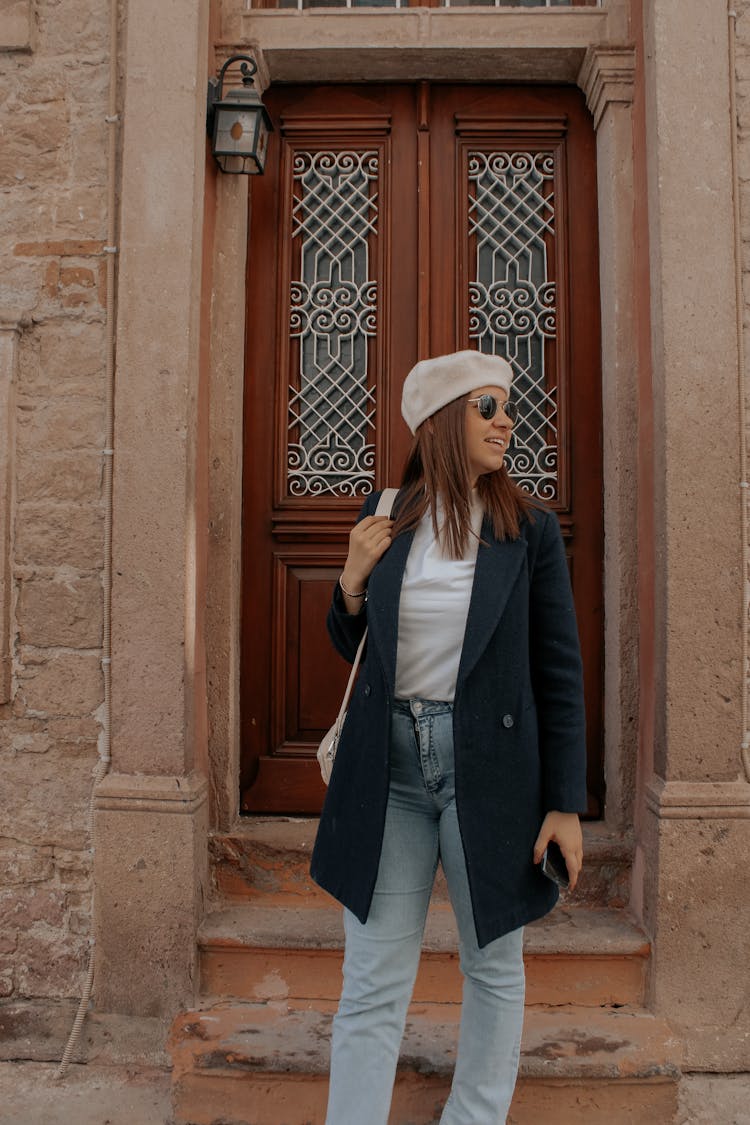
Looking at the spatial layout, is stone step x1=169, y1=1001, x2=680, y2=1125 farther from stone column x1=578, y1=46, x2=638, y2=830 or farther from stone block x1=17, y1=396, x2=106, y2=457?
stone block x1=17, y1=396, x2=106, y2=457

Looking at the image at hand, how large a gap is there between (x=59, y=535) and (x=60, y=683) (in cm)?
56

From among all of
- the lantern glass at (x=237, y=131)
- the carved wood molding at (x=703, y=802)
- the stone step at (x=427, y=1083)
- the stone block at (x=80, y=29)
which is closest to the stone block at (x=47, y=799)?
the stone step at (x=427, y=1083)

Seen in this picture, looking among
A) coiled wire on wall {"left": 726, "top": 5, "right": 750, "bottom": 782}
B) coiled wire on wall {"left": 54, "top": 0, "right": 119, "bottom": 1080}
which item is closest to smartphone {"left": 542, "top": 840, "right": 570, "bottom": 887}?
coiled wire on wall {"left": 726, "top": 5, "right": 750, "bottom": 782}

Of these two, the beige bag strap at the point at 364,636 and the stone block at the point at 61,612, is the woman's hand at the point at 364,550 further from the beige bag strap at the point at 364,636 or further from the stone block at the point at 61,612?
the stone block at the point at 61,612

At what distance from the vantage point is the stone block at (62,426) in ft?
11.4

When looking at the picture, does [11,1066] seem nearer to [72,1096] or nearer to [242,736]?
[72,1096]

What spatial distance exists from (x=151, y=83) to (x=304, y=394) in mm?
1282

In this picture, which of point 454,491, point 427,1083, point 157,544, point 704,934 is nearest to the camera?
point 454,491

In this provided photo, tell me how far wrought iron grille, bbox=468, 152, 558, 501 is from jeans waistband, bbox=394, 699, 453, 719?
5.87 ft

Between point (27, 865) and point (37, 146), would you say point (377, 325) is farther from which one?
point (27, 865)

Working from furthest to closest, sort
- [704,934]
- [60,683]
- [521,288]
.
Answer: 1. [521,288]
2. [60,683]
3. [704,934]

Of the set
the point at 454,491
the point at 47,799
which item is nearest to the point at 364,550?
the point at 454,491

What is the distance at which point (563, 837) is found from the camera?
2189 millimetres

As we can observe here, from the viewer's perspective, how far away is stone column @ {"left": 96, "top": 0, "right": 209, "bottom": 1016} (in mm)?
3225
